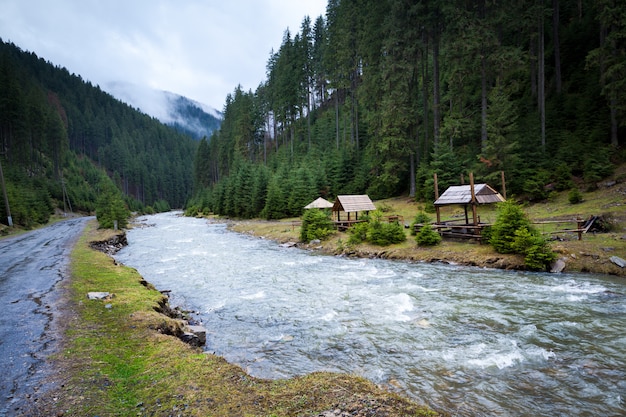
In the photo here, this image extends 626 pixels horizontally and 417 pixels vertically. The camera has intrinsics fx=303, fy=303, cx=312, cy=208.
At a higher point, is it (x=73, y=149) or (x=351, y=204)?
(x=73, y=149)

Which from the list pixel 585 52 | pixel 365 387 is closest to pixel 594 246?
pixel 365 387

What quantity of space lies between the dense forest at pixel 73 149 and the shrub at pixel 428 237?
145 feet

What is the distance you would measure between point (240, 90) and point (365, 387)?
9862 centimetres

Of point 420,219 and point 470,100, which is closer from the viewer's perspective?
point 420,219

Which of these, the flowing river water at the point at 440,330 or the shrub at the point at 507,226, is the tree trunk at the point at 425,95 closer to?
the shrub at the point at 507,226

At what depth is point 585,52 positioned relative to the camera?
112ft

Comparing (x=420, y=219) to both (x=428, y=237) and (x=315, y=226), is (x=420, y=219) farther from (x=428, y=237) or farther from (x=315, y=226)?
(x=315, y=226)

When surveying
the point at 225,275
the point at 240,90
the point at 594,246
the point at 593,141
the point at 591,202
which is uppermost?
the point at 240,90

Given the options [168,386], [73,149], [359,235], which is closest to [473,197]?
[359,235]

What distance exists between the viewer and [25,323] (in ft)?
28.0

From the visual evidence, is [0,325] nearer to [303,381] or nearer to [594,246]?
[303,381]

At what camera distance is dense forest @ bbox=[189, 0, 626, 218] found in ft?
89.9

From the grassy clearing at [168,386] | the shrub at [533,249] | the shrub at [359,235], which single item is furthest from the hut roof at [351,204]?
the grassy clearing at [168,386]

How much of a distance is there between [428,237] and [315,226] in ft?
36.2
